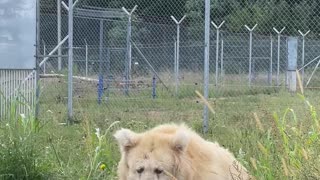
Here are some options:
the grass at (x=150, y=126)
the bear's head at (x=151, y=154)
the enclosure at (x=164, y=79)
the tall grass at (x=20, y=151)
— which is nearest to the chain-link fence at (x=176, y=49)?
the enclosure at (x=164, y=79)

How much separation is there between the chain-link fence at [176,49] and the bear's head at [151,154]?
783 centimetres

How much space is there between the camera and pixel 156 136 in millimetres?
5500

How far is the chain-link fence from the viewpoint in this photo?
1477cm

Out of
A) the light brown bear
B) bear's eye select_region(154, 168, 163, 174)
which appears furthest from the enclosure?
bear's eye select_region(154, 168, 163, 174)

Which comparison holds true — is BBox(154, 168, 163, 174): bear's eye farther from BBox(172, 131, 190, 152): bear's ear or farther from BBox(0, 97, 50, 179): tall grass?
BBox(0, 97, 50, 179): tall grass

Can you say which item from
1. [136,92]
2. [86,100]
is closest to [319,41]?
[136,92]

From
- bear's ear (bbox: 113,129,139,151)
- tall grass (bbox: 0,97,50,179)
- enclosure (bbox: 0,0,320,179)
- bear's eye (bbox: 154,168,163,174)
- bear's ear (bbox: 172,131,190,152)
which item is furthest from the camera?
enclosure (bbox: 0,0,320,179)

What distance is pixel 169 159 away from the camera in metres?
5.25

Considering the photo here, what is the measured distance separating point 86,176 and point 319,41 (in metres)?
11.7

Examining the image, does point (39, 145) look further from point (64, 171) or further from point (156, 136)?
point (156, 136)

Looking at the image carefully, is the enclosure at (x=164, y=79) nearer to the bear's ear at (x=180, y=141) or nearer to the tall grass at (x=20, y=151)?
the tall grass at (x=20, y=151)

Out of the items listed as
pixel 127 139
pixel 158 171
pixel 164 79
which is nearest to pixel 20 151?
pixel 127 139

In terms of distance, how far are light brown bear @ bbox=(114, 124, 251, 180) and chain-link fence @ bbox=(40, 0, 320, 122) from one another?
7638mm

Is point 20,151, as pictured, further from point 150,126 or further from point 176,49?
point 176,49
